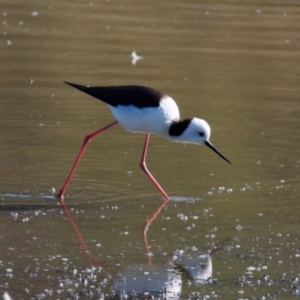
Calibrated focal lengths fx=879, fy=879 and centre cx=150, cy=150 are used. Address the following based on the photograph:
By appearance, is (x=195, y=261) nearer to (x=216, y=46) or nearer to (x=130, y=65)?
(x=130, y=65)

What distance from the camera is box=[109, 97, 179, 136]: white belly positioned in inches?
297

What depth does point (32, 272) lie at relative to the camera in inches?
221

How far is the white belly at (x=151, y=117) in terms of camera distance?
7.54m

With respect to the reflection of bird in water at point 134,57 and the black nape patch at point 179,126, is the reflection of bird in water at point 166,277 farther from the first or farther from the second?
the reflection of bird in water at point 134,57

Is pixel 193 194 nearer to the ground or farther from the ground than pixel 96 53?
farther from the ground

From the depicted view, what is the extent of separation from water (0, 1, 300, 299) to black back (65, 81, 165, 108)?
0.72 m

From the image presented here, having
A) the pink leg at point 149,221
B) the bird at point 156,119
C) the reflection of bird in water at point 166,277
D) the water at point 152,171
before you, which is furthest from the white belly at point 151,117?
the reflection of bird in water at point 166,277

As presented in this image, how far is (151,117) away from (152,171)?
3.00 feet

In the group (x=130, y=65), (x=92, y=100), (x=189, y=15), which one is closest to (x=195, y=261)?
(x=92, y=100)

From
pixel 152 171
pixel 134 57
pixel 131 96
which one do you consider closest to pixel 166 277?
pixel 131 96

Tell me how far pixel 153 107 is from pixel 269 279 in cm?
242

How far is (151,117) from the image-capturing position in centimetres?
755

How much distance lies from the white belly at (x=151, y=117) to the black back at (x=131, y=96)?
44mm

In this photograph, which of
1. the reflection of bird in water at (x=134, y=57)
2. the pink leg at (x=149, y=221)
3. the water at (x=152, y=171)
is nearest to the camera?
the water at (x=152, y=171)
